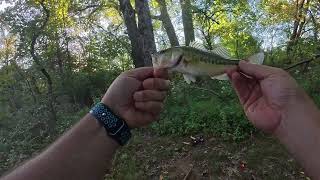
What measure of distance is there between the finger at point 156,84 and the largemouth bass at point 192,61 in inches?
5.6

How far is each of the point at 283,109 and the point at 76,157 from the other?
3.38 ft

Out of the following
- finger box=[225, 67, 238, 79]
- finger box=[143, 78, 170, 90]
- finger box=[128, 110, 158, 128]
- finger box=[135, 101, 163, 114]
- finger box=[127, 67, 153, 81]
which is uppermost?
finger box=[127, 67, 153, 81]

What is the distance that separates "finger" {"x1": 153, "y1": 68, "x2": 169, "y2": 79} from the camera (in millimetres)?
2309

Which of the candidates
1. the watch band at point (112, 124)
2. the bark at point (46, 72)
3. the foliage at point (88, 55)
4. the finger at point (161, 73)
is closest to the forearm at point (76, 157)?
the watch band at point (112, 124)

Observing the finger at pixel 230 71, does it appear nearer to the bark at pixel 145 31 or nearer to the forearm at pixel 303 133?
the forearm at pixel 303 133

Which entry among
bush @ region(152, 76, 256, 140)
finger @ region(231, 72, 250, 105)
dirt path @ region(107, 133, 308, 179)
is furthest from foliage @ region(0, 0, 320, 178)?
finger @ region(231, 72, 250, 105)

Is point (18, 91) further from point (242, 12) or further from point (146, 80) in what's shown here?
point (146, 80)

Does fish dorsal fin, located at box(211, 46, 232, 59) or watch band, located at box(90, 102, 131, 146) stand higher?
fish dorsal fin, located at box(211, 46, 232, 59)

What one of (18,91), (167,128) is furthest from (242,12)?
(18,91)

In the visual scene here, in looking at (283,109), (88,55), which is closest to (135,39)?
(88,55)

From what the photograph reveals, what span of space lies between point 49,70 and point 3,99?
13.4ft

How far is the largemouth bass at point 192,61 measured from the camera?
221 cm

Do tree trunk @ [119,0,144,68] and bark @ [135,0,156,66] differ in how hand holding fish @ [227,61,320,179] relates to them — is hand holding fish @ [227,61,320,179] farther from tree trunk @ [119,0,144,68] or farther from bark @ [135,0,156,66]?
tree trunk @ [119,0,144,68]

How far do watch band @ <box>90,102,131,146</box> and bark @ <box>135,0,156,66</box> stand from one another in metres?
8.58
